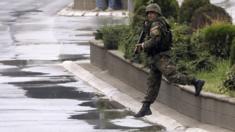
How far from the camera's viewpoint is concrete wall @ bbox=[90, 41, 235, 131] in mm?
11461

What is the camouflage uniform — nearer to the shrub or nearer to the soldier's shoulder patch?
the soldier's shoulder patch

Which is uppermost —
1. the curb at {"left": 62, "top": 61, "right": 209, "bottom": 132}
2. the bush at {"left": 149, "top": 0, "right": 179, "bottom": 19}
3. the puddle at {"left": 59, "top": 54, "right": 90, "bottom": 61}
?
the bush at {"left": 149, "top": 0, "right": 179, "bottom": 19}

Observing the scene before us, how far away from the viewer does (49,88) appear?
16.7m

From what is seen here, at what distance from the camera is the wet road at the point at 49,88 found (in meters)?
12.6

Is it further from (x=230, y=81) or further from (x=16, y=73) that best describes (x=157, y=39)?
(x=16, y=73)

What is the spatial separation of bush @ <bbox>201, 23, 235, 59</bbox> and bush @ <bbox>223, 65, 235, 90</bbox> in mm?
2639

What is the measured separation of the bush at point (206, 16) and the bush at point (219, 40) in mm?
1890

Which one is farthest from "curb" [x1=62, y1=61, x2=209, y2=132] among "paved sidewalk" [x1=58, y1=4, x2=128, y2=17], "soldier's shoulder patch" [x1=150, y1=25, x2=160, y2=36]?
"paved sidewalk" [x1=58, y1=4, x2=128, y2=17]

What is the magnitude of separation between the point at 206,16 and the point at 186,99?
451 centimetres

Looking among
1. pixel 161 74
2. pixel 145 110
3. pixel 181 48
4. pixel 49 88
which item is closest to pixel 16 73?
pixel 49 88

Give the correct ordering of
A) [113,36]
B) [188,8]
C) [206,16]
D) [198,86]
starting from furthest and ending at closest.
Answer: [113,36] < [188,8] < [206,16] < [198,86]

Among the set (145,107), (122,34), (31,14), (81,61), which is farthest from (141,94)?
(31,14)

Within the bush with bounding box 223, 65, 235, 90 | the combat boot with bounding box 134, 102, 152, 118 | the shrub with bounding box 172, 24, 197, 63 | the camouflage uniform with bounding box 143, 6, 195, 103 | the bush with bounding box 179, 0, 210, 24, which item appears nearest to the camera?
the bush with bounding box 223, 65, 235, 90

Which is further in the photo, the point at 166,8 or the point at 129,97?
the point at 166,8
